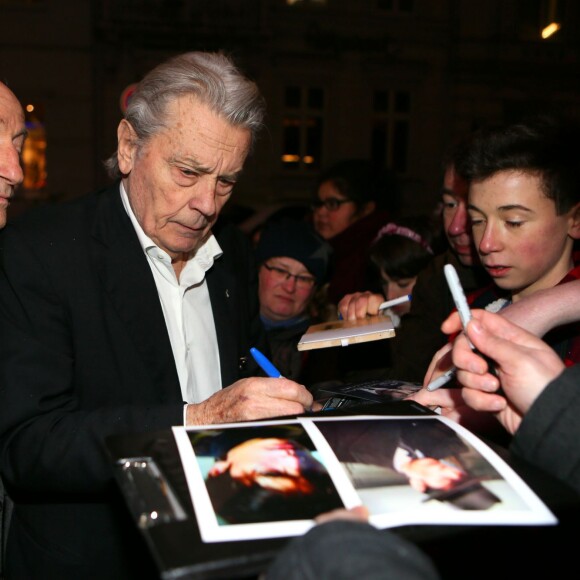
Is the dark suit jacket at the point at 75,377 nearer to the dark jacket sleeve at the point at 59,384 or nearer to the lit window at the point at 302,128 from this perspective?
the dark jacket sleeve at the point at 59,384

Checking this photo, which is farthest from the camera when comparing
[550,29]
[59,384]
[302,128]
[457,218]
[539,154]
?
[302,128]

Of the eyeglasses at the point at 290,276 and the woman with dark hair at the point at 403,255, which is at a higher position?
the woman with dark hair at the point at 403,255

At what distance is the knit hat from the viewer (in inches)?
157

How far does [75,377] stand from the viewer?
1.85m

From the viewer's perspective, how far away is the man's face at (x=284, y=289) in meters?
3.90

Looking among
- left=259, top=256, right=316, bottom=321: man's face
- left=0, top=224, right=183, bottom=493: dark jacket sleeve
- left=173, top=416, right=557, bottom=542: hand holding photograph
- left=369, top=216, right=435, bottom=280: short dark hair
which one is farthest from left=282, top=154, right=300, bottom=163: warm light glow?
left=173, top=416, right=557, bottom=542: hand holding photograph

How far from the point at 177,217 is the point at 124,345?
433 mm

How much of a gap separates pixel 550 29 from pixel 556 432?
57.2ft

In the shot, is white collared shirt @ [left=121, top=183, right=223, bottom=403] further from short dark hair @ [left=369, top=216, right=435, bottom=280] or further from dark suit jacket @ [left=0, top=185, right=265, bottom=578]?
short dark hair @ [left=369, top=216, right=435, bottom=280]

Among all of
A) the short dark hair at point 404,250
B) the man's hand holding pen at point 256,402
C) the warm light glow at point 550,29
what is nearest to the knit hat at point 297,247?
the short dark hair at point 404,250

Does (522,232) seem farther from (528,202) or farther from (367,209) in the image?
(367,209)

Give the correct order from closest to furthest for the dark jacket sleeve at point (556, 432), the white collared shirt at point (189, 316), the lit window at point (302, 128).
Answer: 1. the dark jacket sleeve at point (556, 432)
2. the white collared shirt at point (189, 316)
3. the lit window at point (302, 128)

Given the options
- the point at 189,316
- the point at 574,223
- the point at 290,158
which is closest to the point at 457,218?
the point at 574,223

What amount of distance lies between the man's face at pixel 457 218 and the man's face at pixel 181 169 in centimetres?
137
